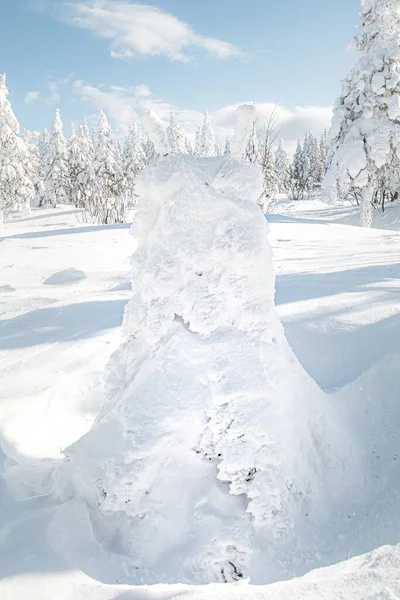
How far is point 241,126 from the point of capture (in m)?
2.51

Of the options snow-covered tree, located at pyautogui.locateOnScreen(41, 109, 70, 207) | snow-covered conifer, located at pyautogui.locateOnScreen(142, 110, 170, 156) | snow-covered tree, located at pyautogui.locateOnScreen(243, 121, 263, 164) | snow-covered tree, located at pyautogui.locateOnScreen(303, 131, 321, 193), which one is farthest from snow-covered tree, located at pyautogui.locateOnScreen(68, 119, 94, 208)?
snow-covered conifer, located at pyautogui.locateOnScreen(142, 110, 170, 156)

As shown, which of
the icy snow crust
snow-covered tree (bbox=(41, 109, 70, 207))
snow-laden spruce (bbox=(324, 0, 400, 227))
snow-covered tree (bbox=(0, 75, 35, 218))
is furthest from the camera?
snow-covered tree (bbox=(41, 109, 70, 207))

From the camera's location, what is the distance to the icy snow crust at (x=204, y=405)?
2197 millimetres

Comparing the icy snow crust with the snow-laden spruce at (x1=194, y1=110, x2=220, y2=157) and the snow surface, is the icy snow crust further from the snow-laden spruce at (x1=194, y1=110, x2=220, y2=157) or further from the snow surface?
the snow-laden spruce at (x1=194, y1=110, x2=220, y2=157)

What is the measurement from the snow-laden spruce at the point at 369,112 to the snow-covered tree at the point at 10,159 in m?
18.3

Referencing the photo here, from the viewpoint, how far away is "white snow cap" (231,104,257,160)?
2486 millimetres

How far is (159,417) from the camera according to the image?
2.28m

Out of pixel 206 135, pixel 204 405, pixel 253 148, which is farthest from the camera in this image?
pixel 206 135

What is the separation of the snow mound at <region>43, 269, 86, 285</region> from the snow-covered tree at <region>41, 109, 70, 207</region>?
33495 mm

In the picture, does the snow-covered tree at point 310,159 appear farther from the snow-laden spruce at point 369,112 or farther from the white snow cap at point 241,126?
the white snow cap at point 241,126

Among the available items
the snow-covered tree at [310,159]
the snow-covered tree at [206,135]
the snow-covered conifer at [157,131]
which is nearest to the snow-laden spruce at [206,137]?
the snow-covered tree at [206,135]

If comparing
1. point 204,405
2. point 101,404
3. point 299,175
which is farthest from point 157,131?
point 299,175

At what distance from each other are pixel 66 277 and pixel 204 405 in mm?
4950

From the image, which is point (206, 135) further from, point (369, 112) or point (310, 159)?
point (369, 112)
